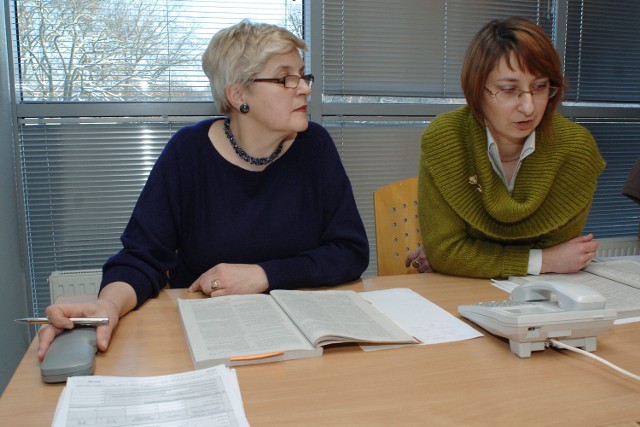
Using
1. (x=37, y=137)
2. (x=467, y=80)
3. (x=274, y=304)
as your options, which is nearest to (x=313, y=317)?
(x=274, y=304)

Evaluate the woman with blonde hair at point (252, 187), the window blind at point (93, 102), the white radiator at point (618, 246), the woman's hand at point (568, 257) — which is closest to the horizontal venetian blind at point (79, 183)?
the window blind at point (93, 102)

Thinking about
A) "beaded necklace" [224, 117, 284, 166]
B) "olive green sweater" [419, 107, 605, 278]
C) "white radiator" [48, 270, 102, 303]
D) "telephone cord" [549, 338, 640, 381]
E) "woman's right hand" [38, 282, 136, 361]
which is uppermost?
"beaded necklace" [224, 117, 284, 166]

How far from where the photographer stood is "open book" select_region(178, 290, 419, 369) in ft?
3.20

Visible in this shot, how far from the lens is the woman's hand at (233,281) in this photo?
4.35ft

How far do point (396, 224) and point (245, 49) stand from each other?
28.8 inches

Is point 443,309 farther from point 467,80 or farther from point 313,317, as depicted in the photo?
point 467,80

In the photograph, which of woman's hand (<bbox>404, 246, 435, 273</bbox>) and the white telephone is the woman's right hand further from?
woman's hand (<bbox>404, 246, 435, 273</bbox>)

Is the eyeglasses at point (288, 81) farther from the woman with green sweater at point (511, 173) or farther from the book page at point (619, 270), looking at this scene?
the book page at point (619, 270)

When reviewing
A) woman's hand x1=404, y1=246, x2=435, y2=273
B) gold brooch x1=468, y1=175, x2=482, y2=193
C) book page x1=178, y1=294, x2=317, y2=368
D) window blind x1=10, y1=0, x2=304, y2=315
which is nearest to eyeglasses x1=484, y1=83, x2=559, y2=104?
gold brooch x1=468, y1=175, x2=482, y2=193

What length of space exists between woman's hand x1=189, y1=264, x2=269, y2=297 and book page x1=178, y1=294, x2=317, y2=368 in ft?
0.15

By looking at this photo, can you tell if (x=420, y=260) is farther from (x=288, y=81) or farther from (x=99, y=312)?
(x=99, y=312)

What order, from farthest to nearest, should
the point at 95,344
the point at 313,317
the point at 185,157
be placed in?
the point at 185,157
the point at 313,317
the point at 95,344

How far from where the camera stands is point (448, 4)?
292cm

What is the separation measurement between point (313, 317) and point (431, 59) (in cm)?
217
